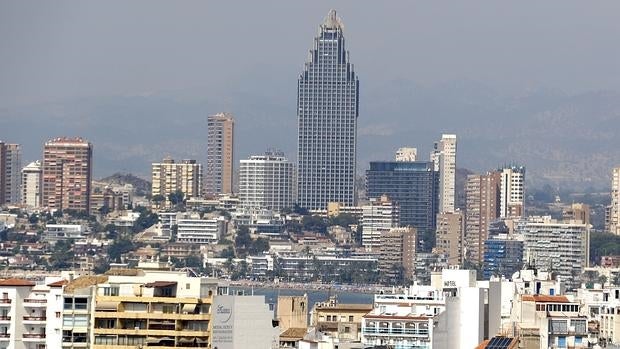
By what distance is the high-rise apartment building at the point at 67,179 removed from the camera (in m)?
196

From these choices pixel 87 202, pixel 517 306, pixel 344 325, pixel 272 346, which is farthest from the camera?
pixel 87 202

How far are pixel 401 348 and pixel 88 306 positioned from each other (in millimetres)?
5570

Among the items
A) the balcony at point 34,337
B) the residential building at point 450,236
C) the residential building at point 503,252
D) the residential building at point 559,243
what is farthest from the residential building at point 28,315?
the residential building at point 450,236

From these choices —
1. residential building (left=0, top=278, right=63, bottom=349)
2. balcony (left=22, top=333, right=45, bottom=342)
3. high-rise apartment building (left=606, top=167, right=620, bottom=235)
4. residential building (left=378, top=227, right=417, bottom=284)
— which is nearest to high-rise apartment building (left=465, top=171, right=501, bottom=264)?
residential building (left=378, top=227, right=417, bottom=284)

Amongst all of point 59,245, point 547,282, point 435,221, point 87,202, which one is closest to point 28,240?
point 59,245

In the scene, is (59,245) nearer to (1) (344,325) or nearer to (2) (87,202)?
(2) (87,202)

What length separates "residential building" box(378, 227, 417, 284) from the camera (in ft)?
551

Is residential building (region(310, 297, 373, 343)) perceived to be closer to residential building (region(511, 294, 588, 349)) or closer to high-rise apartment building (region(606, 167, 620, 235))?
residential building (region(511, 294, 588, 349))

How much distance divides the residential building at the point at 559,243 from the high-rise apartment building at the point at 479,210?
35.4ft

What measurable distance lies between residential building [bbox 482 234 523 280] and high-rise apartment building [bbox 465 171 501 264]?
4.94 meters

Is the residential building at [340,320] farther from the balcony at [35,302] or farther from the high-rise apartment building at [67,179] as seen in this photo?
the high-rise apartment building at [67,179]

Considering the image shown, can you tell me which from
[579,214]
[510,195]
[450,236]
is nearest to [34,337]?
[579,214]

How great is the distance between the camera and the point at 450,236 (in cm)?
18425

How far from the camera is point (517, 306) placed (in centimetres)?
3975
